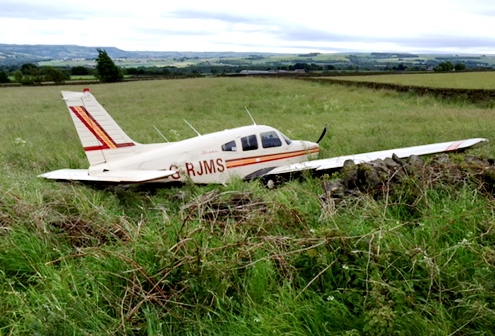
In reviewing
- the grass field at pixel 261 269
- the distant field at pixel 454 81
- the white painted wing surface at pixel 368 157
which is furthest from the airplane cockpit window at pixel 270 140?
the distant field at pixel 454 81

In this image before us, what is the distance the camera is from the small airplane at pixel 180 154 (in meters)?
9.52

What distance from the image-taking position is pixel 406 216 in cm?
418

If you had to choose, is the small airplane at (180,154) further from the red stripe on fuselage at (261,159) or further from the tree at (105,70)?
the tree at (105,70)

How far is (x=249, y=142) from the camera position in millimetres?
10438

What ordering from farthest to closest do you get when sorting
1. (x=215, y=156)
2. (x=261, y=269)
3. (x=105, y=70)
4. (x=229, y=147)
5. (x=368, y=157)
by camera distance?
1. (x=105, y=70)
2. (x=229, y=147)
3. (x=215, y=156)
4. (x=368, y=157)
5. (x=261, y=269)

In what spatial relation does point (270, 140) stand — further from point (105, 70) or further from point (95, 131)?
point (105, 70)

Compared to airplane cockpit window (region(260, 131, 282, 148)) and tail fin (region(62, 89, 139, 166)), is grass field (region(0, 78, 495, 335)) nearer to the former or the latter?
tail fin (region(62, 89, 139, 166))

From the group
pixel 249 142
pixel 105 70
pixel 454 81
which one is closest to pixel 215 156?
pixel 249 142

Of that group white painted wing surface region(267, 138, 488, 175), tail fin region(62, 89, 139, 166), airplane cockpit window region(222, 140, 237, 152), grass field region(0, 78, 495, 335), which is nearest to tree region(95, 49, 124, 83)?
tail fin region(62, 89, 139, 166)

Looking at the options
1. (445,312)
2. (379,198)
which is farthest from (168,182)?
(445,312)

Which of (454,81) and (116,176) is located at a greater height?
(454,81)

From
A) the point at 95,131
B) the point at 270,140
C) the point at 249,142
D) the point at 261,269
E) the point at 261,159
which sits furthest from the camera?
→ the point at 270,140

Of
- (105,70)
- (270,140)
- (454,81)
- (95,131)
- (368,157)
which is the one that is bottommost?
(368,157)

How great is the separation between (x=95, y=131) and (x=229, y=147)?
3.39m
